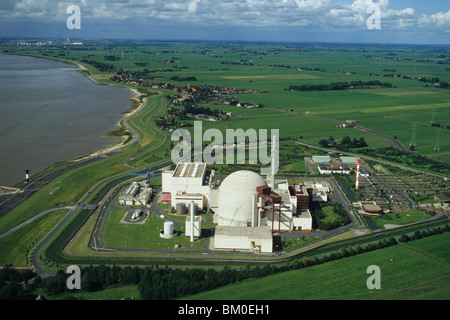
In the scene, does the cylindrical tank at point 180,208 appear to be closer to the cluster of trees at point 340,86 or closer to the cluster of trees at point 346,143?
the cluster of trees at point 346,143

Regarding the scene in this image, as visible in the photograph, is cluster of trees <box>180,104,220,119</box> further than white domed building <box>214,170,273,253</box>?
Yes

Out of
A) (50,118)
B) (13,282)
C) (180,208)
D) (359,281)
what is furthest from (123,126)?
(359,281)

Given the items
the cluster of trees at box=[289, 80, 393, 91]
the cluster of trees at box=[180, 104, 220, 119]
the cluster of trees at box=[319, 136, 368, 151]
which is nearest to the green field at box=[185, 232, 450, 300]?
the cluster of trees at box=[319, 136, 368, 151]

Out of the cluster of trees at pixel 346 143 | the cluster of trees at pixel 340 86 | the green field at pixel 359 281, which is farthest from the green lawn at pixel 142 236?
the cluster of trees at pixel 340 86

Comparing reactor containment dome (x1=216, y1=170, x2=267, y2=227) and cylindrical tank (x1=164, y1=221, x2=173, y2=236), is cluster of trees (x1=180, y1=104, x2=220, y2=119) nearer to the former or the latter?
reactor containment dome (x1=216, y1=170, x2=267, y2=227)

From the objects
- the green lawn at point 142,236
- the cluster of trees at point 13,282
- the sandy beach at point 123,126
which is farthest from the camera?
the sandy beach at point 123,126

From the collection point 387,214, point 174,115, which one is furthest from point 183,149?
point 387,214

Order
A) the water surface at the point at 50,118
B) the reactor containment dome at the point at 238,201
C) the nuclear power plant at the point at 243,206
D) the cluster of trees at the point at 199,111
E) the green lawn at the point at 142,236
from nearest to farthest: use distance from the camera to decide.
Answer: the nuclear power plant at the point at 243,206
the green lawn at the point at 142,236
the reactor containment dome at the point at 238,201
the water surface at the point at 50,118
the cluster of trees at the point at 199,111

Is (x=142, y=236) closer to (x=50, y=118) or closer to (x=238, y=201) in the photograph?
(x=238, y=201)
